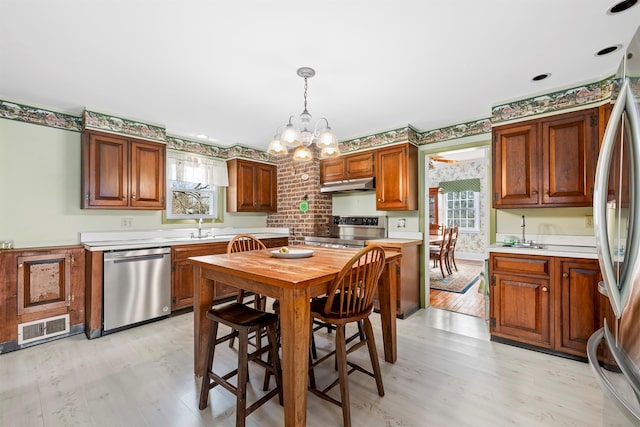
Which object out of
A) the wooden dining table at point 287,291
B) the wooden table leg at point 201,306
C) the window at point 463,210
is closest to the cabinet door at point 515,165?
the wooden dining table at point 287,291

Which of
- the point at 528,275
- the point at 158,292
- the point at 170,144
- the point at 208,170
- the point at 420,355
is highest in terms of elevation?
the point at 170,144

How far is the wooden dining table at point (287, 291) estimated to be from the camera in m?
1.42

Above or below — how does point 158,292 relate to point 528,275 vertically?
below

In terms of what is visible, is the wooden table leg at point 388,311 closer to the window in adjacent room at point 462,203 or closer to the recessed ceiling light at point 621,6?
the recessed ceiling light at point 621,6

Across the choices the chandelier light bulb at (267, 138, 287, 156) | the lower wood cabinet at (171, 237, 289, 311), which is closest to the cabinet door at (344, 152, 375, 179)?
the chandelier light bulb at (267, 138, 287, 156)

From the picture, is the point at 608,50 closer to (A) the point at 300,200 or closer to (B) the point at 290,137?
(B) the point at 290,137

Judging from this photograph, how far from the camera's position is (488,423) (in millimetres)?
1620

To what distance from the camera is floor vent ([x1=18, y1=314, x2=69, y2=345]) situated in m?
2.58

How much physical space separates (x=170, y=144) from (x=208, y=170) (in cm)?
63

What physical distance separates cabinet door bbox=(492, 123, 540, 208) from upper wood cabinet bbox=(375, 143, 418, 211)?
38.3 inches

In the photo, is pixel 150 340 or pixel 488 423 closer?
pixel 488 423

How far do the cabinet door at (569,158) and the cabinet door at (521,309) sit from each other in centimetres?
81

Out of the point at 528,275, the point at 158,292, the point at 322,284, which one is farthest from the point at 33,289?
the point at 528,275

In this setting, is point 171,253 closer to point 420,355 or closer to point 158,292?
point 158,292
